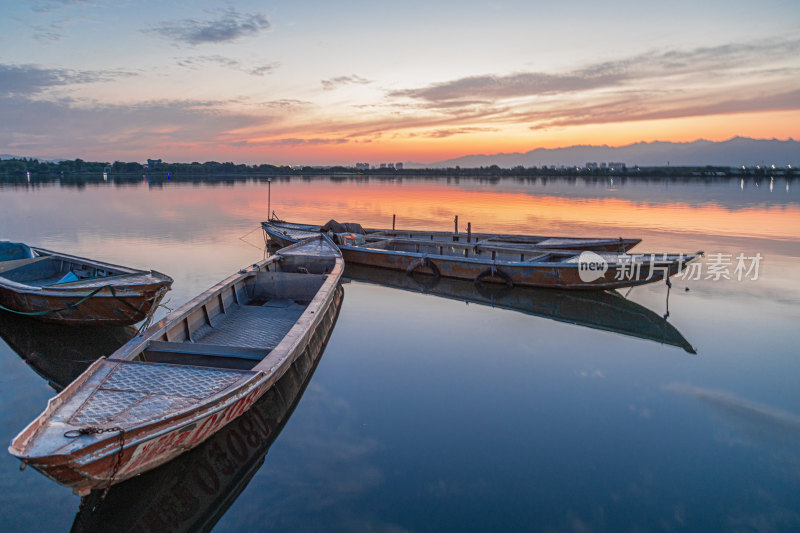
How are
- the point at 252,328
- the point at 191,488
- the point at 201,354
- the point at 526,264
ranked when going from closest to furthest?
the point at 191,488
the point at 201,354
the point at 252,328
the point at 526,264

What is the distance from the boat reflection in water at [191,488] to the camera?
486 centimetres

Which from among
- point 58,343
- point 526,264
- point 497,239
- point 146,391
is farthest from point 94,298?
point 497,239

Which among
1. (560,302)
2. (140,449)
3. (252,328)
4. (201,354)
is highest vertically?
(201,354)

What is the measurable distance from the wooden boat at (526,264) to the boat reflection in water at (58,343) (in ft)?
29.4

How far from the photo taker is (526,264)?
1464 centimetres

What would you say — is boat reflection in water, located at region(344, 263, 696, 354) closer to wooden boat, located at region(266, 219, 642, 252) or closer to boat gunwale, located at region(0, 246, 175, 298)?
wooden boat, located at region(266, 219, 642, 252)

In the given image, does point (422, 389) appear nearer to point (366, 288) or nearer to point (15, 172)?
point (366, 288)

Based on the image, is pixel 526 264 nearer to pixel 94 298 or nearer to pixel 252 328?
pixel 252 328

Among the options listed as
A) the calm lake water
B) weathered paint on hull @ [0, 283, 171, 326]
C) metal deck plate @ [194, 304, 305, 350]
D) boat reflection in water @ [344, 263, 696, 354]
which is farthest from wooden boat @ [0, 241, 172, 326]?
boat reflection in water @ [344, 263, 696, 354]

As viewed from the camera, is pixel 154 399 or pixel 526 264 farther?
pixel 526 264

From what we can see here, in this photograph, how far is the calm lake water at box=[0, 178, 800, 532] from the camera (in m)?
5.13

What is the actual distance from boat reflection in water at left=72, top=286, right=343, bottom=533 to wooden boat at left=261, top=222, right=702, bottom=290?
Answer: 975 cm

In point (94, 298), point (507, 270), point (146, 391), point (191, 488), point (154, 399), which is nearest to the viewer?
point (154, 399)

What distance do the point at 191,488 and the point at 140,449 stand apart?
128cm
